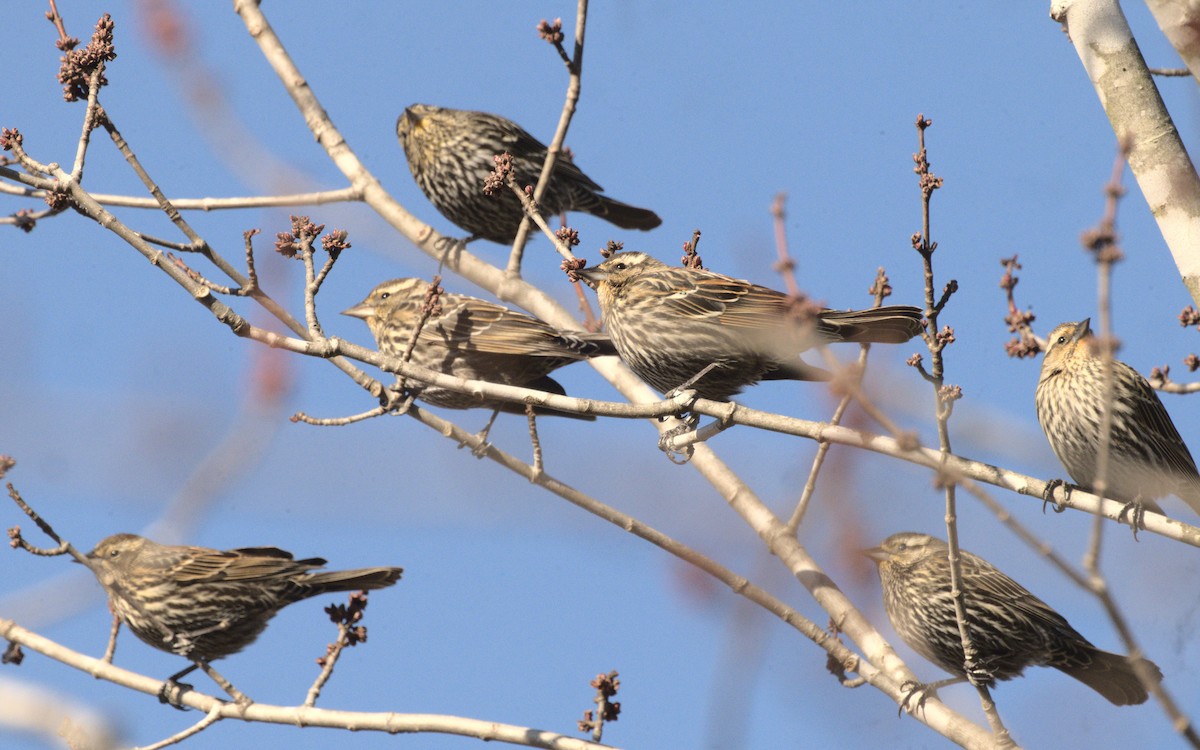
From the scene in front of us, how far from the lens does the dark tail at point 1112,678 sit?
20.8ft

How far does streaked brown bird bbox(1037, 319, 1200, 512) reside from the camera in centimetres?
613

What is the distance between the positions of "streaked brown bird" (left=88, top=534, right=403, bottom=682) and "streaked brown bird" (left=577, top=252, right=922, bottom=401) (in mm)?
1710

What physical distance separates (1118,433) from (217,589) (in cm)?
460

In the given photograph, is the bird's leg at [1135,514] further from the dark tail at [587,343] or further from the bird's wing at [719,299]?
the dark tail at [587,343]

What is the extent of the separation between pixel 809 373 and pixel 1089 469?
5.21 feet

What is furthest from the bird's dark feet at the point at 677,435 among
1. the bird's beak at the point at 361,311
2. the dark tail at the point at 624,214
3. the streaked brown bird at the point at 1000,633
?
the dark tail at the point at 624,214

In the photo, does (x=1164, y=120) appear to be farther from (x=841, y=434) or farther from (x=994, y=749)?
(x=994, y=749)

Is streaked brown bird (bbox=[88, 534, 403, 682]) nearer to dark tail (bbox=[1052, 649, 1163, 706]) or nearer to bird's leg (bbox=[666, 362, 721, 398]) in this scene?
bird's leg (bbox=[666, 362, 721, 398])

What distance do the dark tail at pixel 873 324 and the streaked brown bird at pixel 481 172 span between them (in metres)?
3.68

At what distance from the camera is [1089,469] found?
6324 mm

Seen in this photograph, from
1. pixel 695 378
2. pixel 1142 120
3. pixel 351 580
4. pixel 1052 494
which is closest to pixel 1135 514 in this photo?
pixel 1052 494

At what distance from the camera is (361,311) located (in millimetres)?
8117

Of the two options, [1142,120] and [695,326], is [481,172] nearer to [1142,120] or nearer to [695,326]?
[695,326]

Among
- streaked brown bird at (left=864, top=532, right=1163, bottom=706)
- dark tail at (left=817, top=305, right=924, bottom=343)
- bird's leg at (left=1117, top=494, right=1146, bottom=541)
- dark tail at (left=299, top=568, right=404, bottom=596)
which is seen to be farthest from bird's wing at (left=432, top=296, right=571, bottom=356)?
bird's leg at (left=1117, top=494, right=1146, bottom=541)
